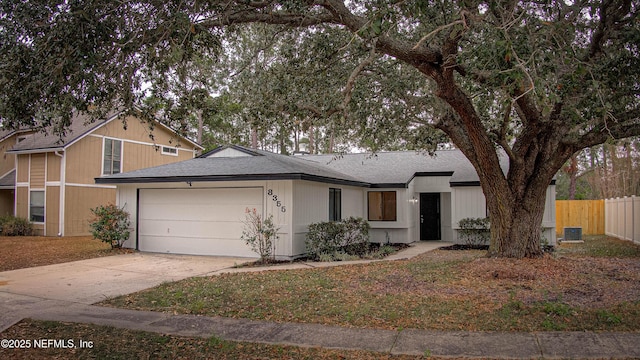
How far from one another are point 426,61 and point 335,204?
7913 millimetres

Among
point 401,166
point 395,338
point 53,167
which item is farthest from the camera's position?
point 53,167

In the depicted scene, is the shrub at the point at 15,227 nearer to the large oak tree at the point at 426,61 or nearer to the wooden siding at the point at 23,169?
the wooden siding at the point at 23,169

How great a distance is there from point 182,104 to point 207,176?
4.48 m

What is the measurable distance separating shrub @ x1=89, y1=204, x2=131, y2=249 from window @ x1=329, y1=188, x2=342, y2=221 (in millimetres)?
6462

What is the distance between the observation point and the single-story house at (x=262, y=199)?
514 inches

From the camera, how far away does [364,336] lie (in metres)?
6.03

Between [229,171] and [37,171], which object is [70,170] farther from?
[229,171]

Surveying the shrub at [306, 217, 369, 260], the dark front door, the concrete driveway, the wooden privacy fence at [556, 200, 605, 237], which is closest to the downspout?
the concrete driveway

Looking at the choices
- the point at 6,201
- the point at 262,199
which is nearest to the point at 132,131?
the point at 6,201

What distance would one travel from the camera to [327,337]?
6031mm

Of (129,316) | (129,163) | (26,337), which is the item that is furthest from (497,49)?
(129,163)

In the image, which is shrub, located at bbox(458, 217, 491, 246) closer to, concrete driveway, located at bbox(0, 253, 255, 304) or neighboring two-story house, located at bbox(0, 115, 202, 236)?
concrete driveway, located at bbox(0, 253, 255, 304)

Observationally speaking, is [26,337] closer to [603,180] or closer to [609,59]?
[609,59]

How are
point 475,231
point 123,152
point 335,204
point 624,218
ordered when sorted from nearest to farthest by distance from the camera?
point 335,204 < point 475,231 < point 624,218 < point 123,152
